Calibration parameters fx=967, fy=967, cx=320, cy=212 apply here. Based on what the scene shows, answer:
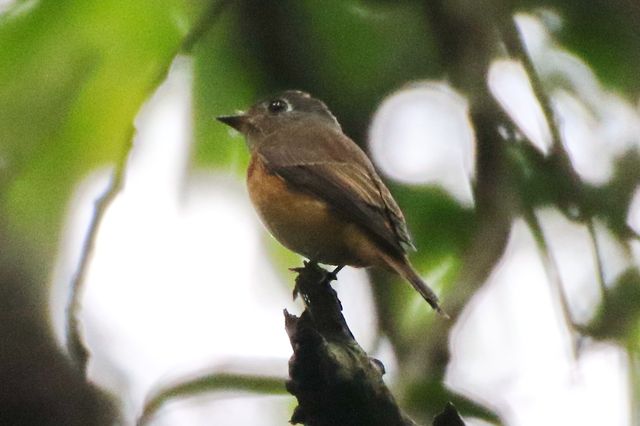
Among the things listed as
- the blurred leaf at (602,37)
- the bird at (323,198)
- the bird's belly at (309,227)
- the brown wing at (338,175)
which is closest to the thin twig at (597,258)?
the blurred leaf at (602,37)

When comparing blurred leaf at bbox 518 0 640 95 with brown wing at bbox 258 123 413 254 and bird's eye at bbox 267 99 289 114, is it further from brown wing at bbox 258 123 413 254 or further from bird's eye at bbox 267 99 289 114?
bird's eye at bbox 267 99 289 114

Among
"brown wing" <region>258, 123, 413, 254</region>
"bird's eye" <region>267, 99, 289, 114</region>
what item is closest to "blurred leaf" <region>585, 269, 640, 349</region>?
"brown wing" <region>258, 123, 413, 254</region>

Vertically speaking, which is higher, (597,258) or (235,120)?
(235,120)

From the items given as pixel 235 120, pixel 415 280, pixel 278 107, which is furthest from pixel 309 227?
pixel 278 107

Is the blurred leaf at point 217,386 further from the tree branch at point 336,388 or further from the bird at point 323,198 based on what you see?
the tree branch at point 336,388

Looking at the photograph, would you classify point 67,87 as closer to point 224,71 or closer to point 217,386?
point 224,71

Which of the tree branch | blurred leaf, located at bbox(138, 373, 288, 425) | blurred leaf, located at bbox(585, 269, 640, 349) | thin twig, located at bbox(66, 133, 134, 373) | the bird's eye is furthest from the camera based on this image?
the bird's eye

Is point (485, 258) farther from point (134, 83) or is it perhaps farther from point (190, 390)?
point (134, 83)
